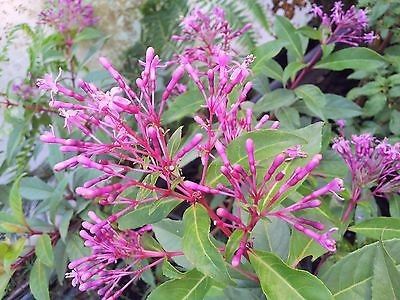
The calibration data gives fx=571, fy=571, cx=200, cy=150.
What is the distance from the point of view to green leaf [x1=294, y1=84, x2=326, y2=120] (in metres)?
1.01

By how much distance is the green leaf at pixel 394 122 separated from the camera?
43.4 inches

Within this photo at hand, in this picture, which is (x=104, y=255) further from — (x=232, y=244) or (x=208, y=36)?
(x=208, y=36)

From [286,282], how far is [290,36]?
0.67 meters

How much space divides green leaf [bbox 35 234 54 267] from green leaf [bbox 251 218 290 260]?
34 centimetres

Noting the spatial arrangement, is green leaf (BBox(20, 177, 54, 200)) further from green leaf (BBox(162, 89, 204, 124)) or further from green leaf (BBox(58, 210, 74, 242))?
green leaf (BBox(162, 89, 204, 124))

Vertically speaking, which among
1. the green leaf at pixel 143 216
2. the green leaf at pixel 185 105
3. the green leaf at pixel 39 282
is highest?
the green leaf at pixel 143 216

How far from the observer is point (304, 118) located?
1.14 m

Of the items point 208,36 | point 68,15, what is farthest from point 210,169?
point 68,15

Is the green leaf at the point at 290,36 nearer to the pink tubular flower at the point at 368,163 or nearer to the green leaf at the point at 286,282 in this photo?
the pink tubular flower at the point at 368,163

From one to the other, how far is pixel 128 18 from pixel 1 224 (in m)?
0.76

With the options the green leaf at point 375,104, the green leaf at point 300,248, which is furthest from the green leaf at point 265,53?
the green leaf at point 300,248

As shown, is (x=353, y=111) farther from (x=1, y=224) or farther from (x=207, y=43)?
(x=1, y=224)

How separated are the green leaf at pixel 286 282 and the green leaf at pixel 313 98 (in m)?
0.46

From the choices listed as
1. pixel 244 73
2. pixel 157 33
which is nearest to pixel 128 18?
pixel 157 33
